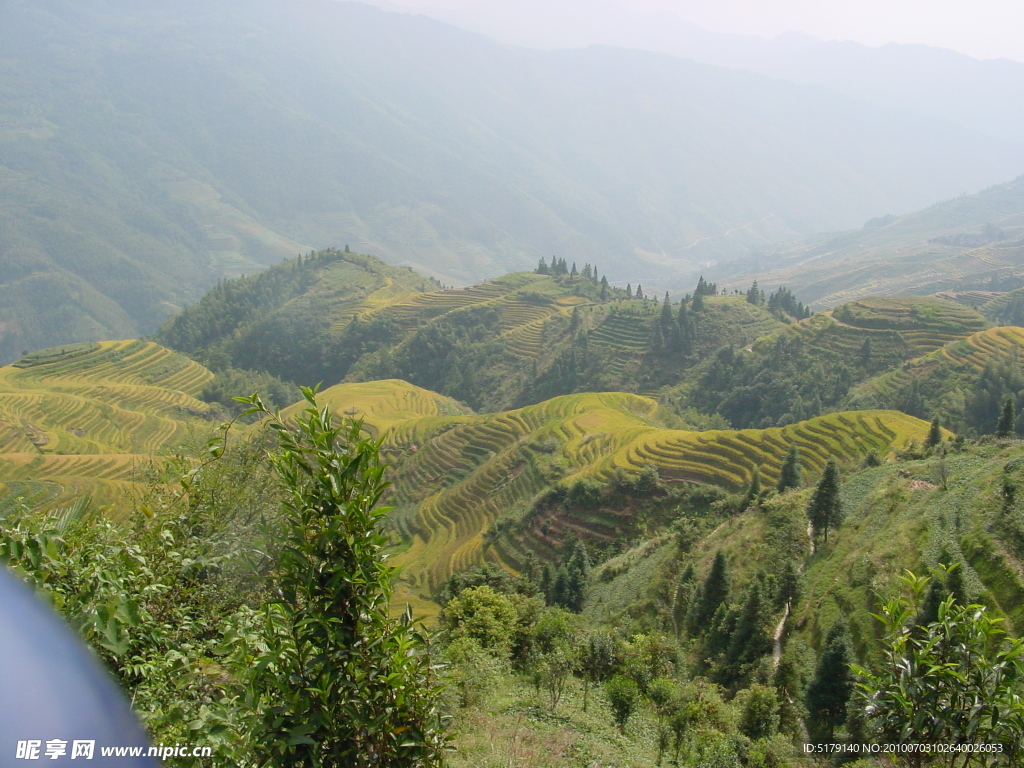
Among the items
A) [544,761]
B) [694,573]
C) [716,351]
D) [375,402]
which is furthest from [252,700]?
[716,351]

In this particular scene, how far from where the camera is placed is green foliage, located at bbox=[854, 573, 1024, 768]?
21.0ft

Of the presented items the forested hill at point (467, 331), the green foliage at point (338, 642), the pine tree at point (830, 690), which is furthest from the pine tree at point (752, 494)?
the forested hill at point (467, 331)

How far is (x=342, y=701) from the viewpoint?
5445 millimetres

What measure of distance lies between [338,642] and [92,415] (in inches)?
4007

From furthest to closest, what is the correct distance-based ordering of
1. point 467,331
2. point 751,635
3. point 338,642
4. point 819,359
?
point 467,331 < point 819,359 < point 751,635 < point 338,642

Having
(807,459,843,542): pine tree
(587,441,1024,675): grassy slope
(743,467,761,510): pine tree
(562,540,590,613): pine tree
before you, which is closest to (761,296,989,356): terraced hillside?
(743,467,761,510): pine tree

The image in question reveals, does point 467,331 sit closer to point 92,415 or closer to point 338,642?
point 92,415

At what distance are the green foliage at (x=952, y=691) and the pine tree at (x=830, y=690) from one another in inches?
579

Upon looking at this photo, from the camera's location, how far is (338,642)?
5535 mm

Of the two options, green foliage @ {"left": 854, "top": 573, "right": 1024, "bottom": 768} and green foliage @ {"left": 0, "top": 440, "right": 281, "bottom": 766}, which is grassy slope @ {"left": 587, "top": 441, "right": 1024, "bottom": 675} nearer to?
green foliage @ {"left": 854, "top": 573, "right": 1024, "bottom": 768}

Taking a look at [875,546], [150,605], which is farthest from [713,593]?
[150,605]

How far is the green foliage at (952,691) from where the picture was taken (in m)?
6.39

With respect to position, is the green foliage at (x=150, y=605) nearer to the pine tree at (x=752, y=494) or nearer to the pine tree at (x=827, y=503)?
the pine tree at (x=827, y=503)

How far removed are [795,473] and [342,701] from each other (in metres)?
42.9
